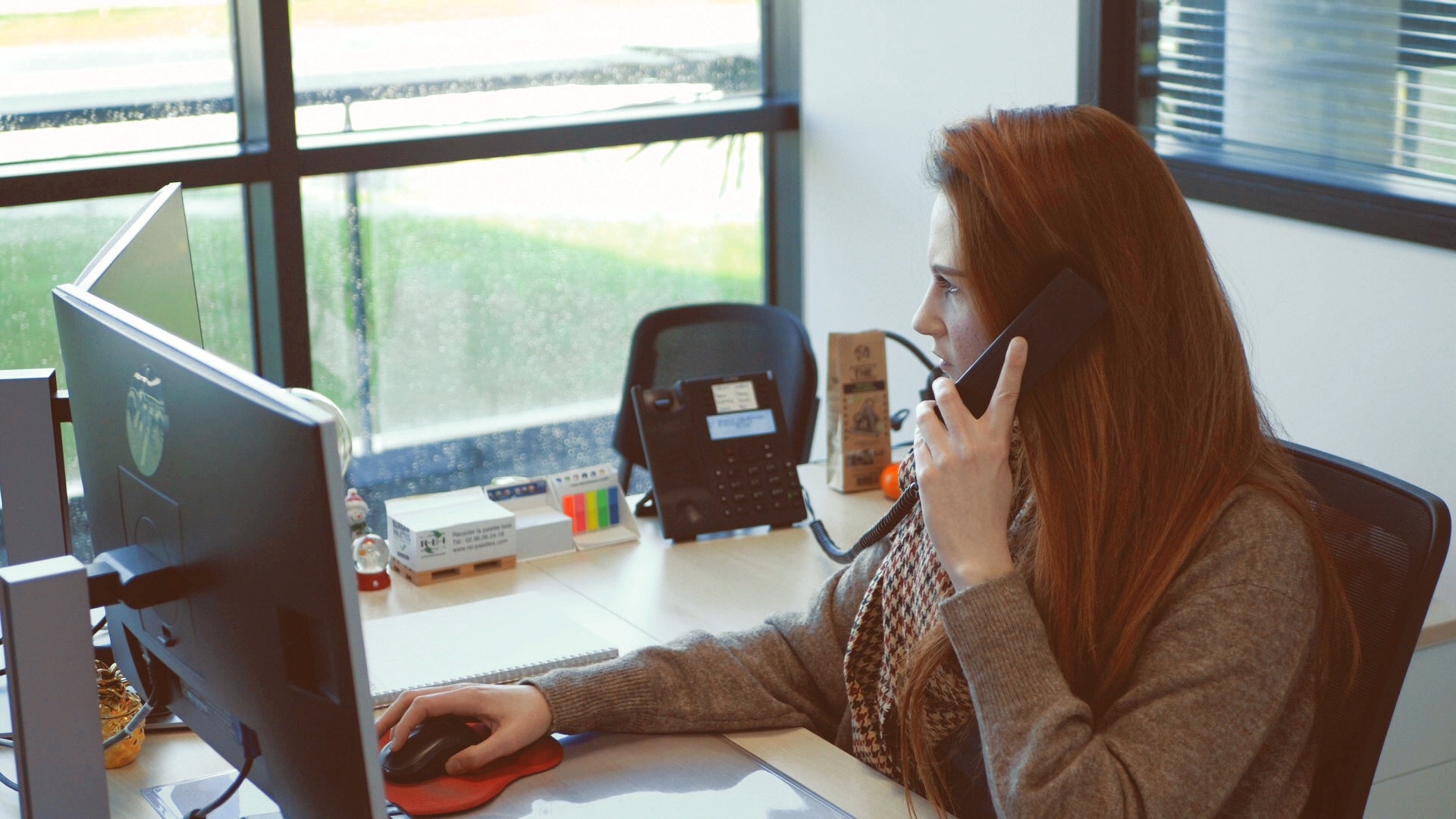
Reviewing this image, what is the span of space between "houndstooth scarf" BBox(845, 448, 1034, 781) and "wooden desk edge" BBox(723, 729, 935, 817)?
0.03 metres

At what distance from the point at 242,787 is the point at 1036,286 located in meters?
0.85

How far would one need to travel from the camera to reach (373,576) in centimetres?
182

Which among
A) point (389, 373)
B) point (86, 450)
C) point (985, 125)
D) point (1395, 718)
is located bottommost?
→ point (1395, 718)

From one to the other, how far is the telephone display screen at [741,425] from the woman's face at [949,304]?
0.85 metres

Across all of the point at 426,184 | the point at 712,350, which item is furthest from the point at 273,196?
the point at 712,350

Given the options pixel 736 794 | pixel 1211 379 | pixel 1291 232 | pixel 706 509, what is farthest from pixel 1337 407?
pixel 736 794

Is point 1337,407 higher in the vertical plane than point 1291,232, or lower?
lower

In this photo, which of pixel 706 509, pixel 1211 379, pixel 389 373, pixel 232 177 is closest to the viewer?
pixel 1211 379

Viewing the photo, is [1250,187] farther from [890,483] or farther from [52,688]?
[52,688]

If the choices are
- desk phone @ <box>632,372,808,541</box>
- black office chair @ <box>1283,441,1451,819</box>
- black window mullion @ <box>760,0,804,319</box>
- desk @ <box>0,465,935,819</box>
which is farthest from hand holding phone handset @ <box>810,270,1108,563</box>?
black window mullion @ <box>760,0,804,319</box>

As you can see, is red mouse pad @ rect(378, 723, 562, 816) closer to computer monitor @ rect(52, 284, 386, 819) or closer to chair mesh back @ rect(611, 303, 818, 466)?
computer monitor @ rect(52, 284, 386, 819)

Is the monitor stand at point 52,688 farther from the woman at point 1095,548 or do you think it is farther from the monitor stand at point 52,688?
the woman at point 1095,548

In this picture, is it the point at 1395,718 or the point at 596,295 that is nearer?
the point at 1395,718

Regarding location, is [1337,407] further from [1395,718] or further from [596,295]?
[596,295]
